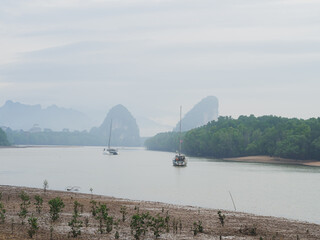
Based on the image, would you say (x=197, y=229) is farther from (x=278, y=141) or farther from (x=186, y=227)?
(x=278, y=141)

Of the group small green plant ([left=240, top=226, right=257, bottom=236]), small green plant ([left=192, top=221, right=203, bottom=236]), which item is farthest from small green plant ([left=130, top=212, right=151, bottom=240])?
small green plant ([left=240, top=226, right=257, bottom=236])

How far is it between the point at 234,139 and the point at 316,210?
149 metres

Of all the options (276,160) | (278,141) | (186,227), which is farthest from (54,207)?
(278,141)

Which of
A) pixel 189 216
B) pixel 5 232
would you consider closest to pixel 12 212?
pixel 5 232

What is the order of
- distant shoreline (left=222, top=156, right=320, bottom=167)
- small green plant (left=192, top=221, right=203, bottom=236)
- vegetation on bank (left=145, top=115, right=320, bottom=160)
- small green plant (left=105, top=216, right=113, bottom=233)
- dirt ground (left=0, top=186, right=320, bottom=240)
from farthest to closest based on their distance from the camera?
vegetation on bank (left=145, top=115, right=320, bottom=160)
distant shoreline (left=222, top=156, right=320, bottom=167)
small green plant (left=192, top=221, right=203, bottom=236)
small green plant (left=105, top=216, right=113, bottom=233)
dirt ground (left=0, top=186, right=320, bottom=240)

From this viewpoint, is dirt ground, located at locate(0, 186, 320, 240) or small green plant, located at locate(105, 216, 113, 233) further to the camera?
small green plant, located at locate(105, 216, 113, 233)

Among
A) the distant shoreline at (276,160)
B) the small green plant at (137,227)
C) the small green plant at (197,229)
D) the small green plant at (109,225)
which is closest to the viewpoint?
the small green plant at (137,227)

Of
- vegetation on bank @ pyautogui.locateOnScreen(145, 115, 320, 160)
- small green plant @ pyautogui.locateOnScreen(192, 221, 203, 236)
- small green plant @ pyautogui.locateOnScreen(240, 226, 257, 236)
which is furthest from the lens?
vegetation on bank @ pyautogui.locateOnScreen(145, 115, 320, 160)

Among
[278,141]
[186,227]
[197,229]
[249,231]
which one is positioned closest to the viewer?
[249,231]

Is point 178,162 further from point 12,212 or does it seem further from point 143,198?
point 12,212

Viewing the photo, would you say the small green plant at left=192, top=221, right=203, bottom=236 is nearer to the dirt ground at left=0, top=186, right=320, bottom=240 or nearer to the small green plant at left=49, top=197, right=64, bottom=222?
the dirt ground at left=0, top=186, right=320, bottom=240

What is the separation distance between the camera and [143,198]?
180ft

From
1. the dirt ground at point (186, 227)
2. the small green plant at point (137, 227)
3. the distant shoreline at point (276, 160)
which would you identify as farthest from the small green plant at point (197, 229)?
the distant shoreline at point (276, 160)

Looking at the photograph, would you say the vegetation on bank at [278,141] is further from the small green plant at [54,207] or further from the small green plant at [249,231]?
the small green plant at [54,207]
